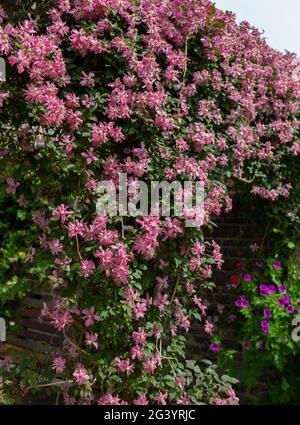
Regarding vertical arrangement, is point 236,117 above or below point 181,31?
below

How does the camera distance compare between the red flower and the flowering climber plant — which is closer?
the flowering climber plant

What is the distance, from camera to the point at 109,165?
2.61 m

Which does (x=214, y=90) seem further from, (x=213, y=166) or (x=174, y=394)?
(x=174, y=394)

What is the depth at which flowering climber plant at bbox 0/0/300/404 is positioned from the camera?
8.14 ft

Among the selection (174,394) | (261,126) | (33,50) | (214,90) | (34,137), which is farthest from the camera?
(261,126)

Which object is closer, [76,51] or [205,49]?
[76,51]

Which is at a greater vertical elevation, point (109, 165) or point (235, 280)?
point (235, 280)

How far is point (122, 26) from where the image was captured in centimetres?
274

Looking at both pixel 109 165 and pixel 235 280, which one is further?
pixel 235 280

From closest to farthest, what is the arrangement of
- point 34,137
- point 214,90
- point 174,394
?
point 34,137 → point 174,394 → point 214,90

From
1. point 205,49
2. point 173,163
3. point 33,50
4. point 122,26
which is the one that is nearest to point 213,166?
point 173,163

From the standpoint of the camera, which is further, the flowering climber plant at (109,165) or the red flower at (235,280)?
the red flower at (235,280)

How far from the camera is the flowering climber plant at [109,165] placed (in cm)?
248

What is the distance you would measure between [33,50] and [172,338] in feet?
5.80
